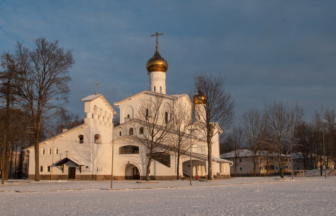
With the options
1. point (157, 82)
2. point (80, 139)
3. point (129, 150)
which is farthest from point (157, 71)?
point (80, 139)

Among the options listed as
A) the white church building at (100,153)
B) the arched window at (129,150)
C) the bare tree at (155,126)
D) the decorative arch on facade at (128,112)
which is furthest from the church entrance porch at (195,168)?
the decorative arch on facade at (128,112)

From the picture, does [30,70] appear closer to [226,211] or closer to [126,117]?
[126,117]

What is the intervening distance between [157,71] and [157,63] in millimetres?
1359

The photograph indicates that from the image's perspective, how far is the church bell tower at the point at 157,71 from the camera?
43.3 m

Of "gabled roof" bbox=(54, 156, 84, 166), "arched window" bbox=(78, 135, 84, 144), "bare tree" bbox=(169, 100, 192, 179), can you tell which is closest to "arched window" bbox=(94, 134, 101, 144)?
"arched window" bbox=(78, 135, 84, 144)

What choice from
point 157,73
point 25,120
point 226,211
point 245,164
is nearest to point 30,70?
point 25,120

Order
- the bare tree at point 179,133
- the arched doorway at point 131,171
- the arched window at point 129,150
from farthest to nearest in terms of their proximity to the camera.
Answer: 1. the arched doorway at point 131,171
2. the arched window at point 129,150
3. the bare tree at point 179,133

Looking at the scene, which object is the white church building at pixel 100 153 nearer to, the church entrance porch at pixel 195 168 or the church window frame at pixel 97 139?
the church window frame at pixel 97 139

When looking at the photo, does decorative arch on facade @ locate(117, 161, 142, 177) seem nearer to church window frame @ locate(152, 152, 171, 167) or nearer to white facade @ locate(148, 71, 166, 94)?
church window frame @ locate(152, 152, 171, 167)

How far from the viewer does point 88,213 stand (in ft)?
31.4

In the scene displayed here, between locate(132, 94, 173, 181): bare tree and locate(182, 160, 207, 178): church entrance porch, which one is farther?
locate(182, 160, 207, 178): church entrance porch

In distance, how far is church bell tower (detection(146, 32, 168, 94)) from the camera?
43312 mm

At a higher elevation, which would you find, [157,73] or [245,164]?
[157,73]

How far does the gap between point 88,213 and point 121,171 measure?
95.1ft
